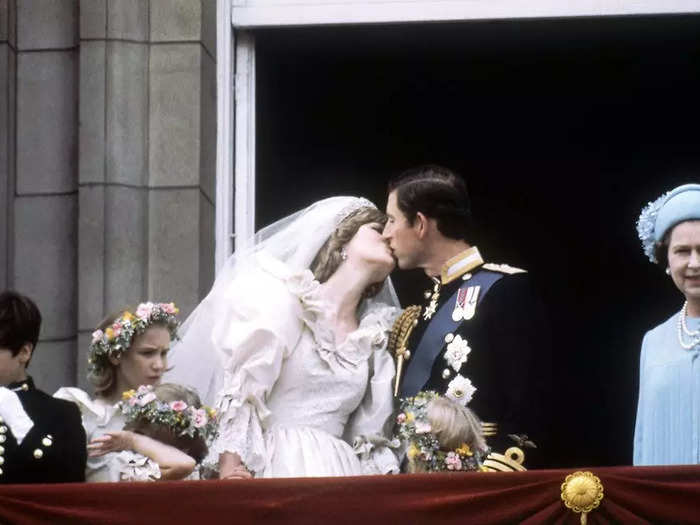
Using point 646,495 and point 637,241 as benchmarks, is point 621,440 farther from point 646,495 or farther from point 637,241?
point 646,495

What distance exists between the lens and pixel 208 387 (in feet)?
29.2

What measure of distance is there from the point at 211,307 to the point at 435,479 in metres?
1.70

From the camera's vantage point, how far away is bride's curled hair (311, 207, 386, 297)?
895 cm

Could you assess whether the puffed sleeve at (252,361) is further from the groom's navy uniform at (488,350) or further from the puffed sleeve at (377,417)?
the groom's navy uniform at (488,350)

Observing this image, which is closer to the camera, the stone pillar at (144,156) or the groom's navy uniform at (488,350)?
the groom's navy uniform at (488,350)

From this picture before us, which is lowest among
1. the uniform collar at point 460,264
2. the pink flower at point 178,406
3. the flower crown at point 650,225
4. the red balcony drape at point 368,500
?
the red balcony drape at point 368,500

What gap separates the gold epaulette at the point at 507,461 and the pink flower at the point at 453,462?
0.53ft

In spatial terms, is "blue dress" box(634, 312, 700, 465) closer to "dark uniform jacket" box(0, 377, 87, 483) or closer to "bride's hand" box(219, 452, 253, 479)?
"bride's hand" box(219, 452, 253, 479)

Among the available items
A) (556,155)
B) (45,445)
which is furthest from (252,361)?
(556,155)

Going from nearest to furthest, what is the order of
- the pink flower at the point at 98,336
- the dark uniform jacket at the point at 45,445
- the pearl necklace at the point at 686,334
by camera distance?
the dark uniform jacket at the point at 45,445, the pearl necklace at the point at 686,334, the pink flower at the point at 98,336

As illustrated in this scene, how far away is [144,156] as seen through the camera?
9.58 m

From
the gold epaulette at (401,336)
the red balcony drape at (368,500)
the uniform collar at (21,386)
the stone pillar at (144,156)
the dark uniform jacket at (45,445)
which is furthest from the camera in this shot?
the stone pillar at (144,156)

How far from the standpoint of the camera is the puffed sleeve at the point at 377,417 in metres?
8.66


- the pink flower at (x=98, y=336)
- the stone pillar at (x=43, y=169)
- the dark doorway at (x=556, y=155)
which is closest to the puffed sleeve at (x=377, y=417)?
the pink flower at (x=98, y=336)
